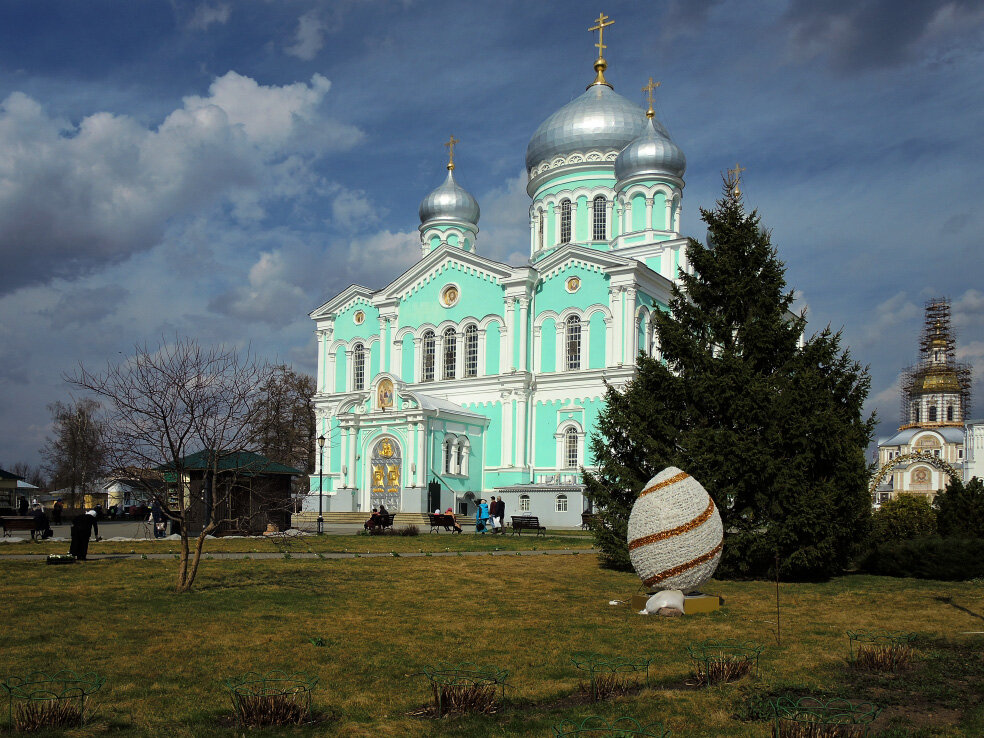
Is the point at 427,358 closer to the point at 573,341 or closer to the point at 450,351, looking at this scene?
the point at 450,351

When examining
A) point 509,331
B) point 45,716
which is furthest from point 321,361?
point 45,716

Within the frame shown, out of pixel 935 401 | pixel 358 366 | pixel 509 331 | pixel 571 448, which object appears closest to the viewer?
pixel 571 448

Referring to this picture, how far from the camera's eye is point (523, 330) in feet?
133

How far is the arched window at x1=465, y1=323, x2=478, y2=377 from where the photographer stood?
138 ft

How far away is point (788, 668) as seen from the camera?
26.5 feet

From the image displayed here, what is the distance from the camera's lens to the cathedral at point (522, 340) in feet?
125

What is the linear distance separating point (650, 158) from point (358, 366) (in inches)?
738

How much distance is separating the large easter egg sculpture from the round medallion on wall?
31.9 meters

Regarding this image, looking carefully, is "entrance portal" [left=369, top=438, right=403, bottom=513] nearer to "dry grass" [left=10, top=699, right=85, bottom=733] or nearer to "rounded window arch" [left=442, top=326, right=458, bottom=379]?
"rounded window arch" [left=442, top=326, right=458, bottom=379]

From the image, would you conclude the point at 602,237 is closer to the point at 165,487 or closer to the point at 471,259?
Answer: the point at 471,259

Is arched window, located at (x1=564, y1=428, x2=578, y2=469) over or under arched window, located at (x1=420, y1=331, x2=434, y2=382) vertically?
under

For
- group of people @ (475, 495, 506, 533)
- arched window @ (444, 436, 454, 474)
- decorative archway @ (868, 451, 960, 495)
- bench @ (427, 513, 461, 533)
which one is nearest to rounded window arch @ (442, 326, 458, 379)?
arched window @ (444, 436, 454, 474)

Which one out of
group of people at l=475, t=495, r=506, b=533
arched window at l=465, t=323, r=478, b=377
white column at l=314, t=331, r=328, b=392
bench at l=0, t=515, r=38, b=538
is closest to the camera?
bench at l=0, t=515, r=38, b=538

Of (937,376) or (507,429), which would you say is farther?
(937,376)
